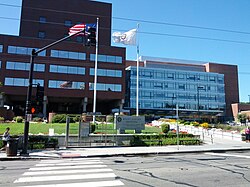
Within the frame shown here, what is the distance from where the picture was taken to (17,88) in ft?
197

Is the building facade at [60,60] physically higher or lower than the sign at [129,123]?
higher

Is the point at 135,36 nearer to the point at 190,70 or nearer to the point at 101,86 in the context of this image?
the point at 101,86

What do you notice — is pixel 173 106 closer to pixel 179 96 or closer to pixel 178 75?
pixel 179 96

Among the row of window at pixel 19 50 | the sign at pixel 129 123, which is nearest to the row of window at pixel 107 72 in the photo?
the row of window at pixel 19 50

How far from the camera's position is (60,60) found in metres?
63.0

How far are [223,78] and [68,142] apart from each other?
103223 mm

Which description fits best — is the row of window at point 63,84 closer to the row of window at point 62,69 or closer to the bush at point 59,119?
the row of window at point 62,69

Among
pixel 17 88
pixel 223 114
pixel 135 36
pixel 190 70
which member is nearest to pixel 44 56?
pixel 17 88

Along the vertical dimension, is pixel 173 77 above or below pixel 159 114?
above

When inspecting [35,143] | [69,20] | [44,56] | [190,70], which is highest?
[69,20]

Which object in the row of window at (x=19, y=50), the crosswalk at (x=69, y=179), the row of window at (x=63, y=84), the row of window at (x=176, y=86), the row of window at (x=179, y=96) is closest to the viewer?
the crosswalk at (x=69, y=179)

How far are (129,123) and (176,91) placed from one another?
266ft

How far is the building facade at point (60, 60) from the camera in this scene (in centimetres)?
6006

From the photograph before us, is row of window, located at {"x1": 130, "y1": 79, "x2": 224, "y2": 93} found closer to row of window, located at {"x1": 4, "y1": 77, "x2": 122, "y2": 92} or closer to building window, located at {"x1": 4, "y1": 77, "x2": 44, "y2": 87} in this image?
row of window, located at {"x1": 4, "y1": 77, "x2": 122, "y2": 92}
